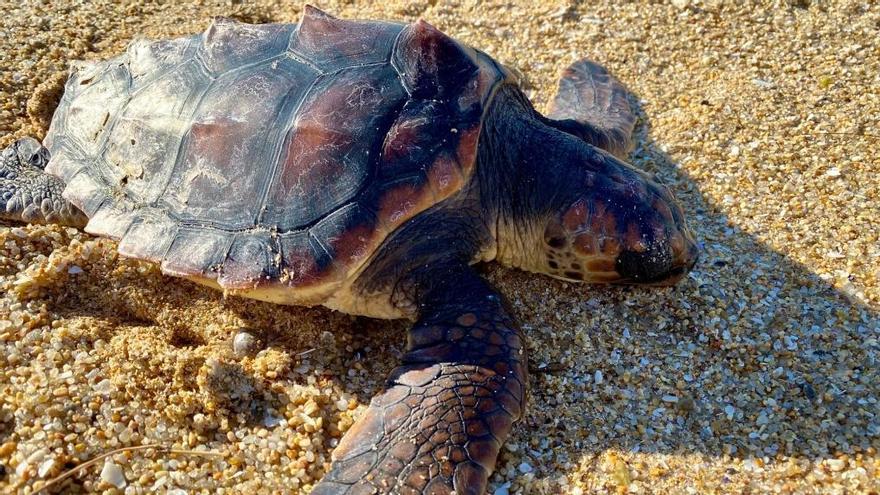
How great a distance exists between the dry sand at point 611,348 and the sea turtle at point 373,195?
0.17 metres

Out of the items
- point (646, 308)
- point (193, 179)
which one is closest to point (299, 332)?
point (193, 179)

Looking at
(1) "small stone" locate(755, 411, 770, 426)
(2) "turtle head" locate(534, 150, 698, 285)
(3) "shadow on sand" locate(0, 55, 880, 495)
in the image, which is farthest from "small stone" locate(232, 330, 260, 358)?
(1) "small stone" locate(755, 411, 770, 426)

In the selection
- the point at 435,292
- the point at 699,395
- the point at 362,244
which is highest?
the point at 362,244

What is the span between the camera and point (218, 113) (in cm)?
244

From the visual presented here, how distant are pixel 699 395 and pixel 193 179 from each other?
2.09 metres

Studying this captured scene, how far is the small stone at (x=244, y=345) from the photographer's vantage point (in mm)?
2391

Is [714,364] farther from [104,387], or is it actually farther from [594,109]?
[104,387]

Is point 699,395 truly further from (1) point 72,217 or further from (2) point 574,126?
(1) point 72,217

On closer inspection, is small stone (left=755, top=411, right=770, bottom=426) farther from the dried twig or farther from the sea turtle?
the dried twig

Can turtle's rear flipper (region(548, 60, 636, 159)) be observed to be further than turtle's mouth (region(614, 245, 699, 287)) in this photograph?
Yes

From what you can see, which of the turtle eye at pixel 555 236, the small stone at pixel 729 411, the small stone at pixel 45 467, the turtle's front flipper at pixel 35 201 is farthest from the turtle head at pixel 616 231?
the turtle's front flipper at pixel 35 201

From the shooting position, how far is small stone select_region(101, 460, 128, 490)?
77.2 inches

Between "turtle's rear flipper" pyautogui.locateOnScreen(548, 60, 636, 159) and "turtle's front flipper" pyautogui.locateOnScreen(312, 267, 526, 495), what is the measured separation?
122 centimetres

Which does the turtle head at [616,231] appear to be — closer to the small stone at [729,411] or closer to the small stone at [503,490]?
the small stone at [729,411]
